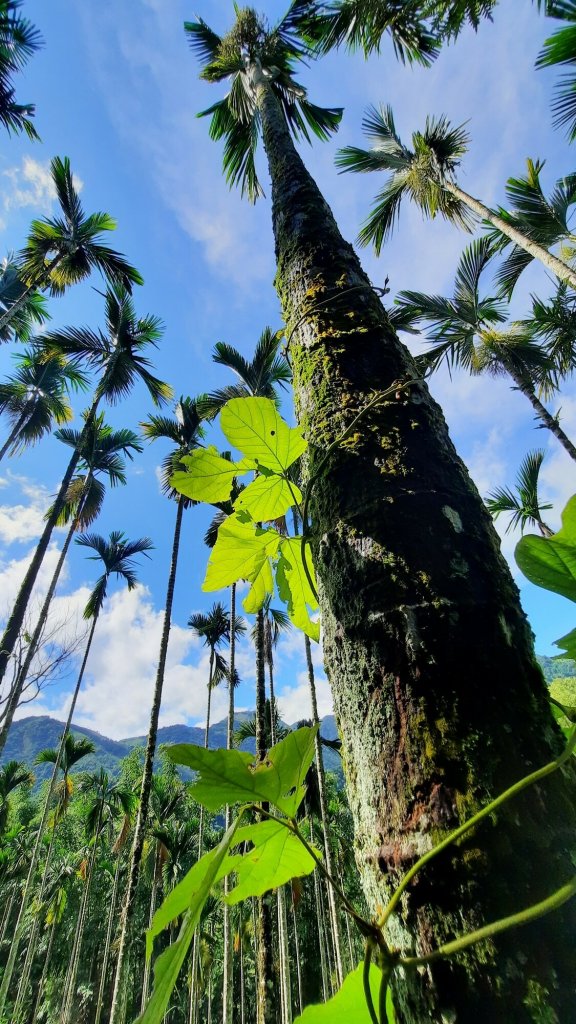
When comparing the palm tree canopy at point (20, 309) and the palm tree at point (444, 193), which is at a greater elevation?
the palm tree canopy at point (20, 309)

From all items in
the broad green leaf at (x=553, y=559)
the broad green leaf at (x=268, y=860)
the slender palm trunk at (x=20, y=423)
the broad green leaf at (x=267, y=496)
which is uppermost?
the slender palm trunk at (x=20, y=423)

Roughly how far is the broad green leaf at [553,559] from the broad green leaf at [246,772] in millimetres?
227

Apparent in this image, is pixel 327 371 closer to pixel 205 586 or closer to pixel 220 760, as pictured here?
pixel 205 586

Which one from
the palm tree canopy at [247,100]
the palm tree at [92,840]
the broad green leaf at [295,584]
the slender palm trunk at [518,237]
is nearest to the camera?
the broad green leaf at [295,584]

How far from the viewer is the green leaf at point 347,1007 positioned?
34cm

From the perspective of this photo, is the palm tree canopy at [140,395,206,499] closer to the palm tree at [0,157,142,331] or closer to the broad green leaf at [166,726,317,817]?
the palm tree at [0,157,142,331]

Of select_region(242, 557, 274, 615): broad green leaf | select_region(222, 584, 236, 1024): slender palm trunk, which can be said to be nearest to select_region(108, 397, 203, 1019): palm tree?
select_region(222, 584, 236, 1024): slender palm trunk

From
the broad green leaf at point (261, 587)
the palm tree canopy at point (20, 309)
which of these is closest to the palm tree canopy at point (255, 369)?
the palm tree canopy at point (20, 309)

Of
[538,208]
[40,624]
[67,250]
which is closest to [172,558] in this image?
[40,624]

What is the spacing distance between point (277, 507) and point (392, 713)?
0.39 meters

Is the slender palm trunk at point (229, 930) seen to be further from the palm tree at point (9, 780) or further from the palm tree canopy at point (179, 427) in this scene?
the palm tree at point (9, 780)

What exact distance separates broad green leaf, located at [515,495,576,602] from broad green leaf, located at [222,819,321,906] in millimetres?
340

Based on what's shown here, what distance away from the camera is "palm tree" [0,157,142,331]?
9.03 metres

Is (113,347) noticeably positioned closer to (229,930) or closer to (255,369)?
(255,369)
